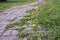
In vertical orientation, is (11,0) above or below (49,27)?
below

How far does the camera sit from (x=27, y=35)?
13.4 ft

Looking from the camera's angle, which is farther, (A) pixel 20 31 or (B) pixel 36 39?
(A) pixel 20 31

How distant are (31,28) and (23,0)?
8.03 metres

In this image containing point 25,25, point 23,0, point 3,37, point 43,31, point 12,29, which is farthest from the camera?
point 23,0

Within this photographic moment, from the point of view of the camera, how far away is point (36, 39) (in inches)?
149

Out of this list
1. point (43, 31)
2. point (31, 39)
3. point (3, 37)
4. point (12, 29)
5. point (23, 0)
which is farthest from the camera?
point (23, 0)

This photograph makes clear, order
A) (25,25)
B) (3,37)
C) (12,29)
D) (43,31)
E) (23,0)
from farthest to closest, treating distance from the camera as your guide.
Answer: (23,0), (25,25), (12,29), (43,31), (3,37)

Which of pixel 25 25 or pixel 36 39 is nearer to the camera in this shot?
pixel 36 39

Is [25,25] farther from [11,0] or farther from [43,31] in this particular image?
[11,0]

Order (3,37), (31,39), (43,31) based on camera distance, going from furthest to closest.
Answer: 1. (43,31)
2. (3,37)
3. (31,39)

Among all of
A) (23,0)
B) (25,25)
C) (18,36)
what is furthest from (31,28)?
(23,0)

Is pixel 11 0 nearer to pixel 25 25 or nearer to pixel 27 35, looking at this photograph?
pixel 25 25

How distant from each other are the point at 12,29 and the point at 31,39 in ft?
3.48

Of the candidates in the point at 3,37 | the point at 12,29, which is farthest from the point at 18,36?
the point at 12,29
